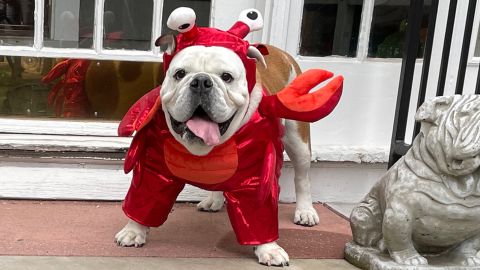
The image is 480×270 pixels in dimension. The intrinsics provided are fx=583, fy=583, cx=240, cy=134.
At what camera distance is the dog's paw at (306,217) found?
2504mm

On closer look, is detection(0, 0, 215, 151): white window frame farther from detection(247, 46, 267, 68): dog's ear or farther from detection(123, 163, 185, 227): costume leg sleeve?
detection(247, 46, 267, 68): dog's ear

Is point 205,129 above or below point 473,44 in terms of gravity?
below

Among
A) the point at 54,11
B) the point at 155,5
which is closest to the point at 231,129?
the point at 155,5

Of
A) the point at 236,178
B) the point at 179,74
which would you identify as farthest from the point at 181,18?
the point at 236,178

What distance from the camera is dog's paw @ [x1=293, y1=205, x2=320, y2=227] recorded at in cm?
250

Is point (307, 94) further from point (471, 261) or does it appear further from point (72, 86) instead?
point (72, 86)

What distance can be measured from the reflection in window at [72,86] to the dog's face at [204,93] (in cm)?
94

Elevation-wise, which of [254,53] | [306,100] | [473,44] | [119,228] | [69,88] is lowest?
[119,228]

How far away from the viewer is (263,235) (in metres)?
2.02

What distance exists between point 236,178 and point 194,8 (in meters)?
1.10

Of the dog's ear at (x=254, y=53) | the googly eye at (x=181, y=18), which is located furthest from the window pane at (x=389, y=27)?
the googly eye at (x=181, y=18)

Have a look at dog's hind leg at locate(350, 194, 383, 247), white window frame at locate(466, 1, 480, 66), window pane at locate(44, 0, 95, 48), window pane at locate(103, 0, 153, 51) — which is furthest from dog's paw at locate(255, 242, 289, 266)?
white window frame at locate(466, 1, 480, 66)

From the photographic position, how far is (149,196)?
2.06 m

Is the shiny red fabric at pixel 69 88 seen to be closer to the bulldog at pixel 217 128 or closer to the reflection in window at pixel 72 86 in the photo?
the reflection in window at pixel 72 86
